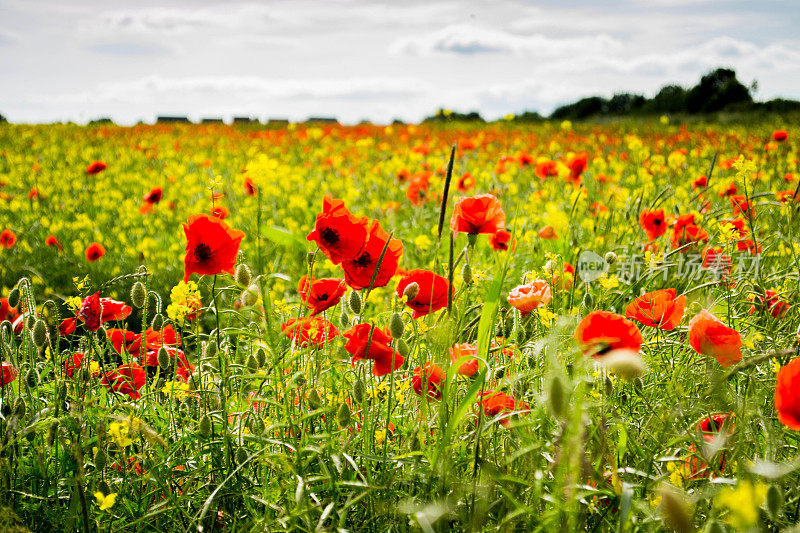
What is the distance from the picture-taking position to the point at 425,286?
1303 millimetres

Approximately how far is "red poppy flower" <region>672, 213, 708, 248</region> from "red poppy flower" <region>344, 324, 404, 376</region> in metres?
1.44

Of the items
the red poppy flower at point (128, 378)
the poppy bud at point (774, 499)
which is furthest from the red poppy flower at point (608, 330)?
the red poppy flower at point (128, 378)

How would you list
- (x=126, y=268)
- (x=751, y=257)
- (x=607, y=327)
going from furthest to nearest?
(x=126, y=268), (x=751, y=257), (x=607, y=327)

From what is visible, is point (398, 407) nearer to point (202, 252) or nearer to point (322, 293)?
point (322, 293)

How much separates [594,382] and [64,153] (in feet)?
31.4

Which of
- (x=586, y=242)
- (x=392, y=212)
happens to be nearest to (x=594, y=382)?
(x=586, y=242)

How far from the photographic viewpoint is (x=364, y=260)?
4.17ft

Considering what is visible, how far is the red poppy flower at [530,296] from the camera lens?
4.17 feet

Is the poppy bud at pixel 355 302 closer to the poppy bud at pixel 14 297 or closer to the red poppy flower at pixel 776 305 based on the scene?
the poppy bud at pixel 14 297

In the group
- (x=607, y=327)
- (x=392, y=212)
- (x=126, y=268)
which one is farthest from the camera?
(x=392, y=212)

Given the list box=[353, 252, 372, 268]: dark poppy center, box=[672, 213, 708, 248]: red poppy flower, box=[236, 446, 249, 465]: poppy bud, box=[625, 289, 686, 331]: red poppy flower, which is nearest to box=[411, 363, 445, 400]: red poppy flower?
box=[353, 252, 372, 268]: dark poppy center

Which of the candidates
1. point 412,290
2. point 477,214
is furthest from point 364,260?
point 477,214

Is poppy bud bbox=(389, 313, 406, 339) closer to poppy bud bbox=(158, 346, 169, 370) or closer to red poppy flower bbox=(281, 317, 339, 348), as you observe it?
red poppy flower bbox=(281, 317, 339, 348)

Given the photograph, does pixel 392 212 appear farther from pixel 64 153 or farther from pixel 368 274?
pixel 64 153
